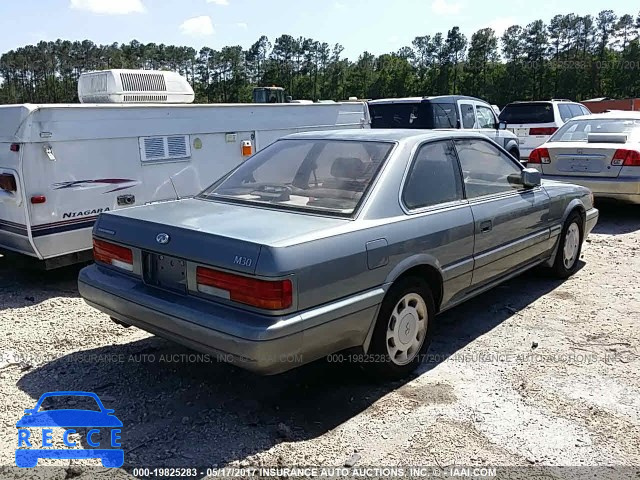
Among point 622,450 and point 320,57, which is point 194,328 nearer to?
point 622,450

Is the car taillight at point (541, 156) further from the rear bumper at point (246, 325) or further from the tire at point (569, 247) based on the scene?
the rear bumper at point (246, 325)

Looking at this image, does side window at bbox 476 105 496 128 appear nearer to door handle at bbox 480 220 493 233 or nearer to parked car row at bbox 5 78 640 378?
parked car row at bbox 5 78 640 378

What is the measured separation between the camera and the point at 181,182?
6.80 m

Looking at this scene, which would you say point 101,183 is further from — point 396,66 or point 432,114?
point 396,66

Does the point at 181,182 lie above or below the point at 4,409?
above

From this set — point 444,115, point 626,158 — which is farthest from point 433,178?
point 444,115

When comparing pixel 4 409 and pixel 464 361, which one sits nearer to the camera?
pixel 4 409

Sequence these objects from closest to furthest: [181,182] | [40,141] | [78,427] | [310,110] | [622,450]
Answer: [622,450] → [78,427] → [40,141] → [181,182] → [310,110]

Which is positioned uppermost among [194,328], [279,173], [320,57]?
[320,57]

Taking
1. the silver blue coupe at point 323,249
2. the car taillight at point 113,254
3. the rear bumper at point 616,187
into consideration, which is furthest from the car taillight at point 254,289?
the rear bumper at point 616,187

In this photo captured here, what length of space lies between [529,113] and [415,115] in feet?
13.7

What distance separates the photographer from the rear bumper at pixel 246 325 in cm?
290

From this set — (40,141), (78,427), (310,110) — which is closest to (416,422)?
(78,427)

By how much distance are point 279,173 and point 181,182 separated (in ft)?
9.68
